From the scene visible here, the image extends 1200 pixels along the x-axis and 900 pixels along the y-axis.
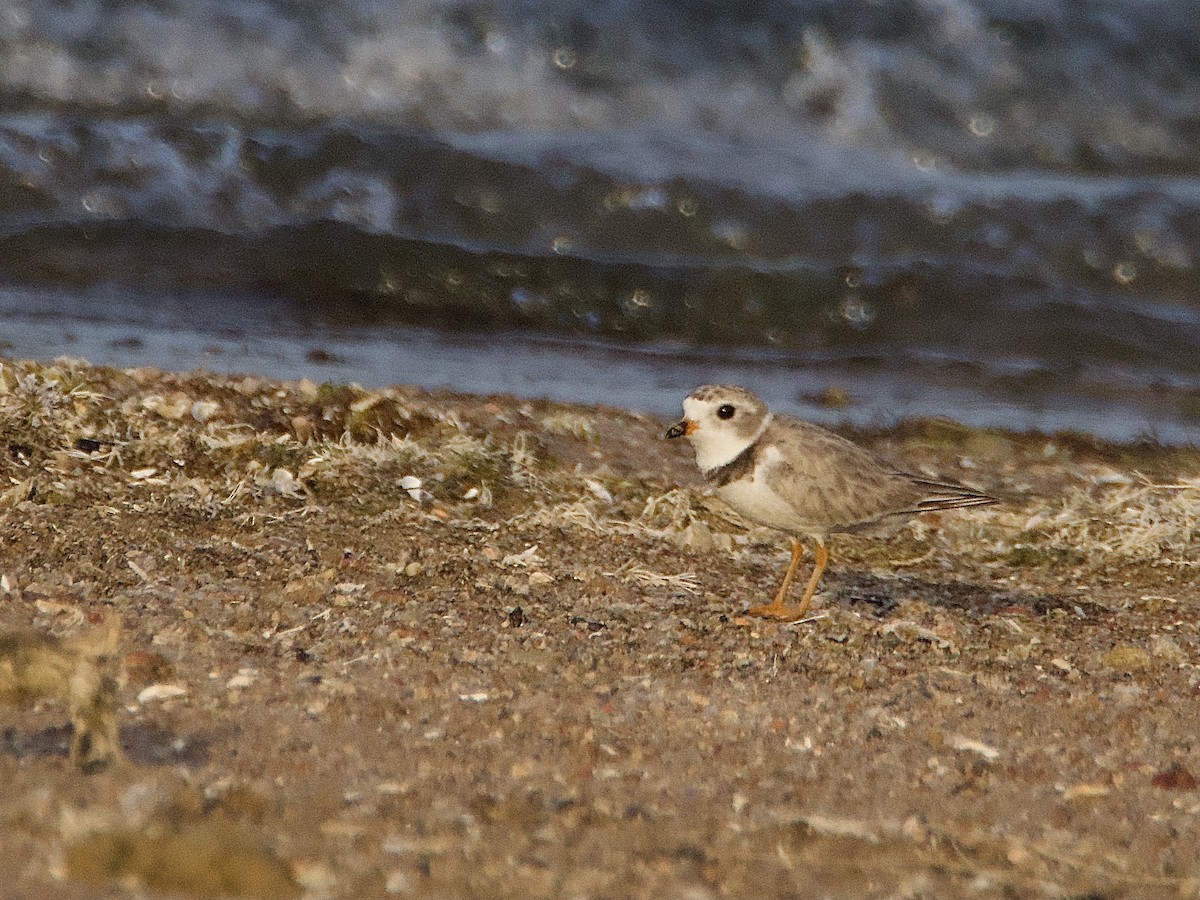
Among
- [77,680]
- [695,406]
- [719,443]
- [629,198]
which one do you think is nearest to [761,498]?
[719,443]

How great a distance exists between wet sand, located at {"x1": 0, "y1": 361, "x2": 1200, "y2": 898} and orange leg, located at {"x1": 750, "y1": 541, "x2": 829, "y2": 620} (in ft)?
0.25

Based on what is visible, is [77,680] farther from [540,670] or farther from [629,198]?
[629,198]

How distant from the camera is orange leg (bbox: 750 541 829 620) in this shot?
5.39 metres

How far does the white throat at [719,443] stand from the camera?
5668 millimetres

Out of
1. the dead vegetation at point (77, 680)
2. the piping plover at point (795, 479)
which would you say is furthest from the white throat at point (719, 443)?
the dead vegetation at point (77, 680)

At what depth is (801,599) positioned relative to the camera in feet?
18.9

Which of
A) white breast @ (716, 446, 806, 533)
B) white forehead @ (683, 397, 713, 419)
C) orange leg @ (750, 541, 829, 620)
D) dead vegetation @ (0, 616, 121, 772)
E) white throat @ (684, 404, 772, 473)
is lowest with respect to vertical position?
dead vegetation @ (0, 616, 121, 772)

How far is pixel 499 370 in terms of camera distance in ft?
34.9

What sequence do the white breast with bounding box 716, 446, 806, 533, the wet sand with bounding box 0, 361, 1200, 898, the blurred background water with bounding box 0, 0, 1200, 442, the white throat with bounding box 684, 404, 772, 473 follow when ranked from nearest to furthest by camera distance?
1. the wet sand with bounding box 0, 361, 1200, 898
2. the white breast with bounding box 716, 446, 806, 533
3. the white throat with bounding box 684, 404, 772, 473
4. the blurred background water with bounding box 0, 0, 1200, 442

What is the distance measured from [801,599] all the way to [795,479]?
20.2 inches

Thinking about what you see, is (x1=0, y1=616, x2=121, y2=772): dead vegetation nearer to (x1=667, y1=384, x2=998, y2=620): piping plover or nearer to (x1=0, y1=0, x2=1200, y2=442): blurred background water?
(x1=667, y1=384, x2=998, y2=620): piping plover

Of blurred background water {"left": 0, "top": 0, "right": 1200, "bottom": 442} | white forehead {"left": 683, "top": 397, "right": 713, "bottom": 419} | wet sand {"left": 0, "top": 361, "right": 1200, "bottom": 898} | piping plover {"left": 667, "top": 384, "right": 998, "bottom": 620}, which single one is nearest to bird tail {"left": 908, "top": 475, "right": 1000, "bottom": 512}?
piping plover {"left": 667, "top": 384, "right": 998, "bottom": 620}

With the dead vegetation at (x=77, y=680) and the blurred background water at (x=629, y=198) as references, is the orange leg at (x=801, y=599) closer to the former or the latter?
the dead vegetation at (x=77, y=680)

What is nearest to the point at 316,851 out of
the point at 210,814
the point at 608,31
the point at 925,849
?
the point at 210,814
